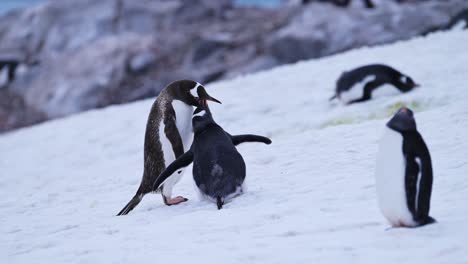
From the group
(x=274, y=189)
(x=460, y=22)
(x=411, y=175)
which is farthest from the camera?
(x=460, y=22)

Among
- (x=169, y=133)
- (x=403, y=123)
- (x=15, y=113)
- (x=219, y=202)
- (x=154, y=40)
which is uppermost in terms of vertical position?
(x=403, y=123)

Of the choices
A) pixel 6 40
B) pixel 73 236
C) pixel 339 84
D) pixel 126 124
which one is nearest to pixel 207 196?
pixel 73 236

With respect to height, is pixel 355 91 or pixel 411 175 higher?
pixel 411 175

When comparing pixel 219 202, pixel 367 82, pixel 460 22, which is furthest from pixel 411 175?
pixel 460 22

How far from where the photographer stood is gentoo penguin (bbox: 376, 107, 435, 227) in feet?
9.94

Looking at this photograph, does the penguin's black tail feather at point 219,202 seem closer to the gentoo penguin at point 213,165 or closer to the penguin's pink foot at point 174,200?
the gentoo penguin at point 213,165

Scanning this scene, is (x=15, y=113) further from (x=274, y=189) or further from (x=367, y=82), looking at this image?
(x=274, y=189)

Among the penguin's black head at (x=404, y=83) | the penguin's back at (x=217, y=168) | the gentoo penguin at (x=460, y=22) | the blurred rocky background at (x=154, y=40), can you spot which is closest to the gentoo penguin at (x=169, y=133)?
the penguin's back at (x=217, y=168)

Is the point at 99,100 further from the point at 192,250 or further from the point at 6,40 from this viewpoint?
the point at 192,250

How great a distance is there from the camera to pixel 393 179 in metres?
3.07

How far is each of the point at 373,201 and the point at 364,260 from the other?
101 cm

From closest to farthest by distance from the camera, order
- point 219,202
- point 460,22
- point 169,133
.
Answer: point 219,202 → point 169,133 → point 460,22

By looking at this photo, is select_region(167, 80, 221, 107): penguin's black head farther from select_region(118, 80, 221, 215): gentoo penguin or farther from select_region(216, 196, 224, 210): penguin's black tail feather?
select_region(216, 196, 224, 210): penguin's black tail feather

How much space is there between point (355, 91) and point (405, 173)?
4.57 meters
